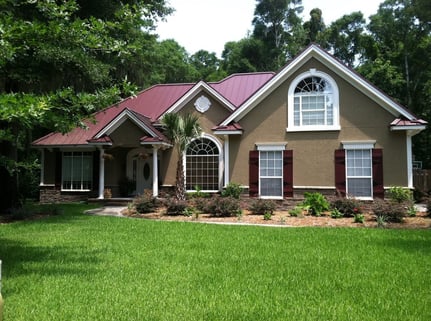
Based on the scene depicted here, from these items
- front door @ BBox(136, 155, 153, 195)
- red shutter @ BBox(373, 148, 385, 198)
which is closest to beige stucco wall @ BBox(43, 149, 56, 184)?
front door @ BBox(136, 155, 153, 195)

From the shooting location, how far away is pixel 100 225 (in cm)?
1124

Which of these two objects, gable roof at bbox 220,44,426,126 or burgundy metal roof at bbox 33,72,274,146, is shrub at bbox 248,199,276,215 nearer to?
gable roof at bbox 220,44,426,126

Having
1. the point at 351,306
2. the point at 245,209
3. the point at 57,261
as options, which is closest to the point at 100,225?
the point at 57,261

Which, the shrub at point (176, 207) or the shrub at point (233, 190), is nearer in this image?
the shrub at point (176, 207)

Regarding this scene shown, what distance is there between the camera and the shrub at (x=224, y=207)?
521 inches

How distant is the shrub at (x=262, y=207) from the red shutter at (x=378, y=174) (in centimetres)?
427

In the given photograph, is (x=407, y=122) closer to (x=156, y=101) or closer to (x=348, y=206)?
(x=348, y=206)

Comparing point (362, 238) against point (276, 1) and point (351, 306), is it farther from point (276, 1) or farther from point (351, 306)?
point (276, 1)

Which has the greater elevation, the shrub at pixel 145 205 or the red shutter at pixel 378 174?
the red shutter at pixel 378 174

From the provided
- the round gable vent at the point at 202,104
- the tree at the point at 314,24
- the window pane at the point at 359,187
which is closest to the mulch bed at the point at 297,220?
the window pane at the point at 359,187

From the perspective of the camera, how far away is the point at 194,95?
18578mm

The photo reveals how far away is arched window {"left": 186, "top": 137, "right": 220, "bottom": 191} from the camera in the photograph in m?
18.0

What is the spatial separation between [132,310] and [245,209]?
1107cm

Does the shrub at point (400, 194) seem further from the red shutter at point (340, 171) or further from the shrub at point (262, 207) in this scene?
the shrub at point (262, 207)
